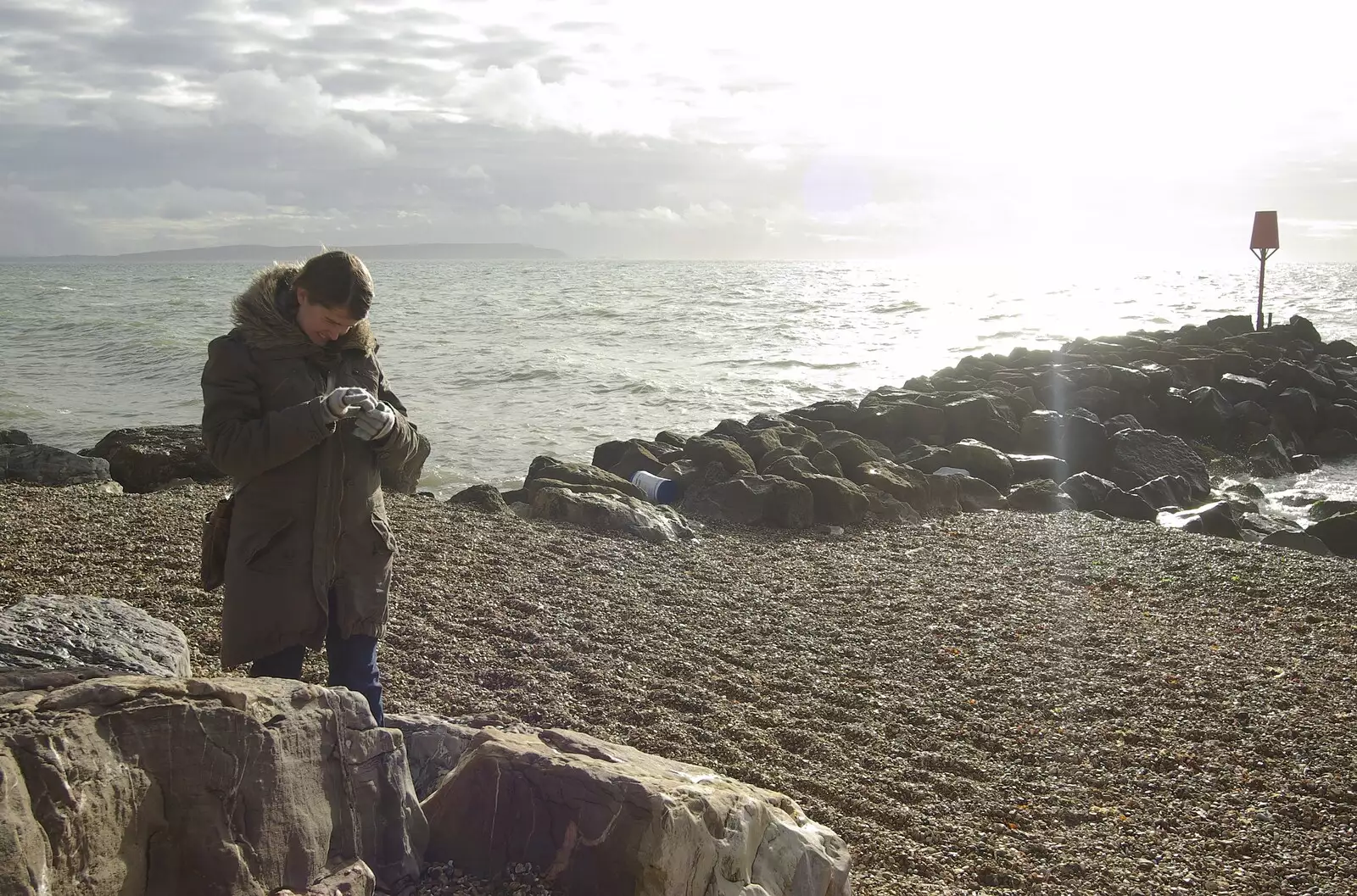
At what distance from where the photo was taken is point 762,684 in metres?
5.98

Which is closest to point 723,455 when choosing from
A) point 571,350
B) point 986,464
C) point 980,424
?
point 986,464

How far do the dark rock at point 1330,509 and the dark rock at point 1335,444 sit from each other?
5.39 meters

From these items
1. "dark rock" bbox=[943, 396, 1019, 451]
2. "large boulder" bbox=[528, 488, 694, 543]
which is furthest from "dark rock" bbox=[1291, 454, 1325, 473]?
"large boulder" bbox=[528, 488, 694, 543]

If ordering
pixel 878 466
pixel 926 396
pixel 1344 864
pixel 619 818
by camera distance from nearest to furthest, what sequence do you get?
pixel 619 818, pixel 1344 864, pixel 878 466, pixel 926 396

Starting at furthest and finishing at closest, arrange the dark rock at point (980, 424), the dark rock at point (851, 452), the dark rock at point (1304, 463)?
the dark rock at point (1304, 463) → the dark rock at point (980, 424) → the dark rock at point (851, 452)

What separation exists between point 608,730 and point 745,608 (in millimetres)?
2452

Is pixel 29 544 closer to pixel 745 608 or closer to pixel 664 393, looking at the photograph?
pixel 745 608

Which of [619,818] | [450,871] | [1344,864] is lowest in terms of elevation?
[1344,864]

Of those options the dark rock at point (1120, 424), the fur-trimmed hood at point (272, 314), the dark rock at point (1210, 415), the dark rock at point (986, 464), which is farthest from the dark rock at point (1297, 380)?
the fur-trimmed hood at point (272, 314)

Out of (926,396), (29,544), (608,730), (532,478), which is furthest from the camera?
(926,396)

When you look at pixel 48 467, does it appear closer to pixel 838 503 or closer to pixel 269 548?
pixel 838 503

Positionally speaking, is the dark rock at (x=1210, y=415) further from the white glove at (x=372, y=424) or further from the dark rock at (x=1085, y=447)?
the white glove at (x=372, y=424)

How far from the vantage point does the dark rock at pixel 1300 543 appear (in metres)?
9.45

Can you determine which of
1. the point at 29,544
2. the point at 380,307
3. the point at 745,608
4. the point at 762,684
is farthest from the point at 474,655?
the point at 380,307
